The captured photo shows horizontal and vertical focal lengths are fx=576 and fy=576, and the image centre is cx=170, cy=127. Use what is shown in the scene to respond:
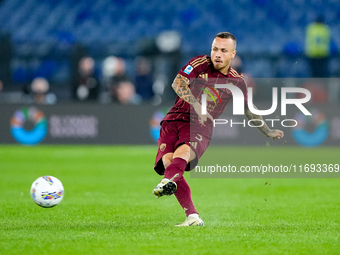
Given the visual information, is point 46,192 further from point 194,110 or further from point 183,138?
point 194,110

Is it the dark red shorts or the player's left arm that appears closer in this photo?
the dark red shorts

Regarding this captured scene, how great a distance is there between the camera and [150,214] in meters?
6.80

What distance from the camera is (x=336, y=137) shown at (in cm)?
1596

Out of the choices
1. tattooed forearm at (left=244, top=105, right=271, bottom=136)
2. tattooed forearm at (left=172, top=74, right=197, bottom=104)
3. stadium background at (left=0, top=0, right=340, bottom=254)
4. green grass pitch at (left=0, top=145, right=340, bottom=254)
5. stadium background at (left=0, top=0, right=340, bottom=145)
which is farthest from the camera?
stadium background at (left=0, top=0, right=340, bottom=145)

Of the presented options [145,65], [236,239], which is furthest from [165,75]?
[236,239]

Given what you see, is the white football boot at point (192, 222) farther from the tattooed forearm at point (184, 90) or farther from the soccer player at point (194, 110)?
the tattooed forearm at point (184, 90)

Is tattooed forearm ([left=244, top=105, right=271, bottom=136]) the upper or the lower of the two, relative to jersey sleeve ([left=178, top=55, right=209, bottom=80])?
lower

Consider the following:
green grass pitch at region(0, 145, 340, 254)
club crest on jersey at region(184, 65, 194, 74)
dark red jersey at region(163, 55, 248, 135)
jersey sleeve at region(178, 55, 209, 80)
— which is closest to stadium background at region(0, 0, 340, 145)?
green grass pitch at region(0, 145, 340, 254)

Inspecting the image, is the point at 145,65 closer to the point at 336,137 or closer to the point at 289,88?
the point at 289,88

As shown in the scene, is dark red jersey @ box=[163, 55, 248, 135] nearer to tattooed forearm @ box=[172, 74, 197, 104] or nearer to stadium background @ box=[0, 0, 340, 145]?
tattooed forearm @ box=[172, 74, 197, 104]

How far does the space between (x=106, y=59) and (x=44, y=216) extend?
11197 mm

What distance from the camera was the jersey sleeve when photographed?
571cm

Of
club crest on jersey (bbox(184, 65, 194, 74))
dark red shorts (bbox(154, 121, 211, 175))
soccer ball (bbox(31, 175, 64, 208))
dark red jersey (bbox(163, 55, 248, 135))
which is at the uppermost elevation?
club crest on jersey (bbox(184, 65, 194, 74))

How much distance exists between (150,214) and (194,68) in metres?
1.98
